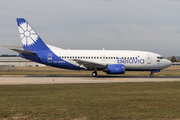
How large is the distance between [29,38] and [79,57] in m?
9.46

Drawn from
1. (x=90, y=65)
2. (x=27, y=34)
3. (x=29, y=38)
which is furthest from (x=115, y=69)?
(x=27, y=34)

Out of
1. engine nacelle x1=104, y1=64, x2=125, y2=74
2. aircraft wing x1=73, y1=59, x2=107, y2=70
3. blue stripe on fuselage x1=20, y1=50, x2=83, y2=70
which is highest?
blue stripe on fuselage x1=20, y1=50, x2=83, y2=70

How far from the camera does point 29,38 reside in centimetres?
3759

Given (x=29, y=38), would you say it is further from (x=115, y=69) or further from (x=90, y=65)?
(x=115, y=69)

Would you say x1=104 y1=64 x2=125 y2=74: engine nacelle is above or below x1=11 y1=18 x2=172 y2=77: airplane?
below

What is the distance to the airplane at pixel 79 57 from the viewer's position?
3688 centimetres

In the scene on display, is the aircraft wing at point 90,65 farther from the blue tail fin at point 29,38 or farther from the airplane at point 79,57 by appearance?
the blue tail fin at point 29,38

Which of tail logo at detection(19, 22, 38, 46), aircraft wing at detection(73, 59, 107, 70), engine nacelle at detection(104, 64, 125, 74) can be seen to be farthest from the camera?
tail logo at detection(19, 22, 38, 46)

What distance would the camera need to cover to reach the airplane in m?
36.9

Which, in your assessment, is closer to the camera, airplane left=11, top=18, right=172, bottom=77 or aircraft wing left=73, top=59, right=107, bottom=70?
aircraft wing left=73, top=59, right=107, bottom=70

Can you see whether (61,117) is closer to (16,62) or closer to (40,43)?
(40,43)

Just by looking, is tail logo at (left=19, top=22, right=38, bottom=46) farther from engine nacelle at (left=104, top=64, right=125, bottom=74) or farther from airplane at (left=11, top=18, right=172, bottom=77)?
engine nacelle at (left=104, top=64, right=125, bottom=74)

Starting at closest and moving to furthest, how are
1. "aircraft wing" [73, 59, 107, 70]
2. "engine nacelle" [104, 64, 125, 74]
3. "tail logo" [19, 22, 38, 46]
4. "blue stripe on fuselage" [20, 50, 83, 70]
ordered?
1. "engine nacelle" [104, 64, 125, 74]
2. "aircraft wing" [73, 59, 107, 70]
3. "blue stripe on fuselage" [20, 50, 83, 70]
4. "tail logo" [19, 22, 38, 46]

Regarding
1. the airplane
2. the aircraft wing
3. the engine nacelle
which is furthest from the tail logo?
the engine nacelle
